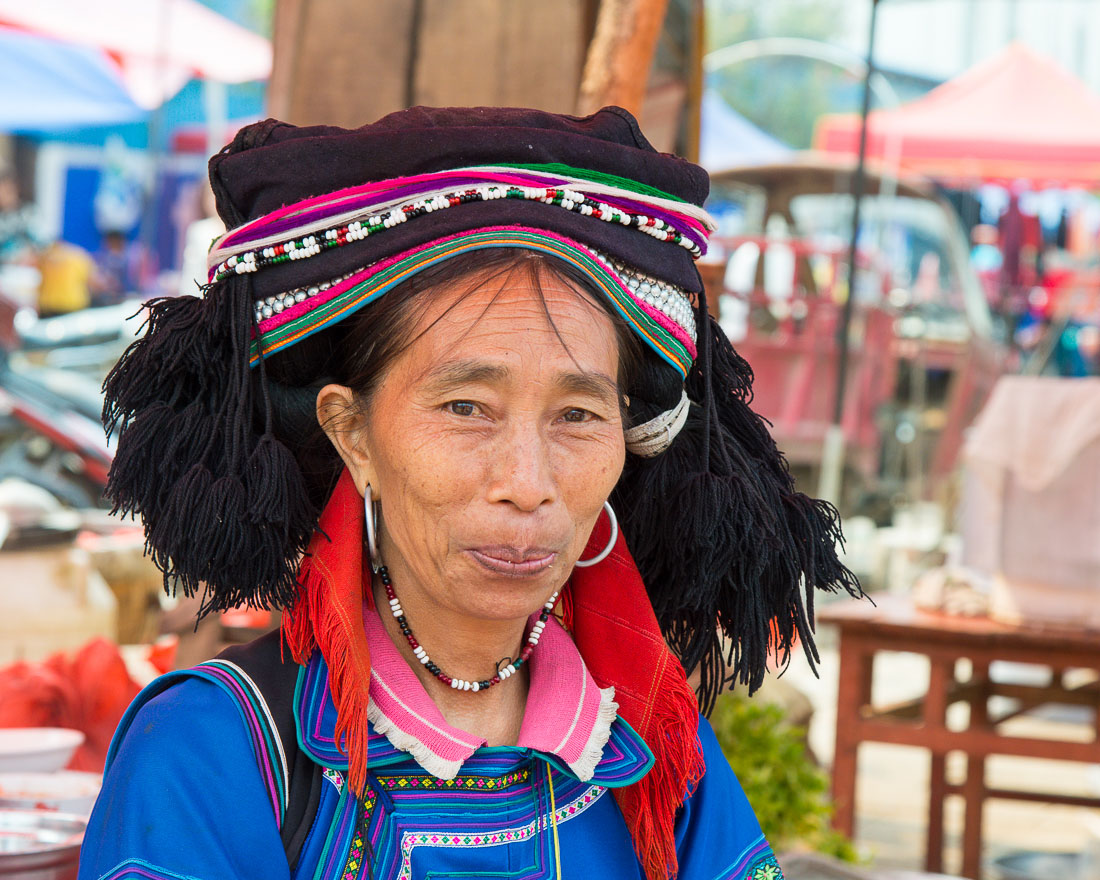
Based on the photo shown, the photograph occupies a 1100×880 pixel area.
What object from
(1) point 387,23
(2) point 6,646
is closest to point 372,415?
(1) point 387,23

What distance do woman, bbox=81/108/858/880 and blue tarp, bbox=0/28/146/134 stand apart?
9.52m

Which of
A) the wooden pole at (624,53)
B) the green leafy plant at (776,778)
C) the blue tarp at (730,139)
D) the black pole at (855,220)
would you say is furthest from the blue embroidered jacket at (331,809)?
the blue tarp at (730,139)

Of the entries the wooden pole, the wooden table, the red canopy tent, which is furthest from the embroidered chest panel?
the red canopy tent

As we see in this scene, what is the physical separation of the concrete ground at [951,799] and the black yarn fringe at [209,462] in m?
3.38

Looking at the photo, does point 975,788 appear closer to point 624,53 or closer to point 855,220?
point 855,220

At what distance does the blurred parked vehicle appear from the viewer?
326 inches

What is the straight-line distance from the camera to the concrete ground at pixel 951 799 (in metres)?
4.82

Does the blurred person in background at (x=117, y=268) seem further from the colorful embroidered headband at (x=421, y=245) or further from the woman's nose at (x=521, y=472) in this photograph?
the woman's nose at (x=521, y=472)

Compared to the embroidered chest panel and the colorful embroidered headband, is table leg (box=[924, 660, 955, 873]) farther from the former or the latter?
the colorful embroidered headband

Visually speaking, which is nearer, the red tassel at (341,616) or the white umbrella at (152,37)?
A: the red tassel at (341,616)

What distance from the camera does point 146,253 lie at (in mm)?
9781

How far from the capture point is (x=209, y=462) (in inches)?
56.3

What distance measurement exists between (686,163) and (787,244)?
24.8ft

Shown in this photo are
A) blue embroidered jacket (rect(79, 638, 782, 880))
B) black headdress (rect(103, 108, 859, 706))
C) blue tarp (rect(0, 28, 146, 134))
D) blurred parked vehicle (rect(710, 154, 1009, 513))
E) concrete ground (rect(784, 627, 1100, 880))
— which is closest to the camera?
blue embroidered jacket (rect(79, 638, 782, 880))
